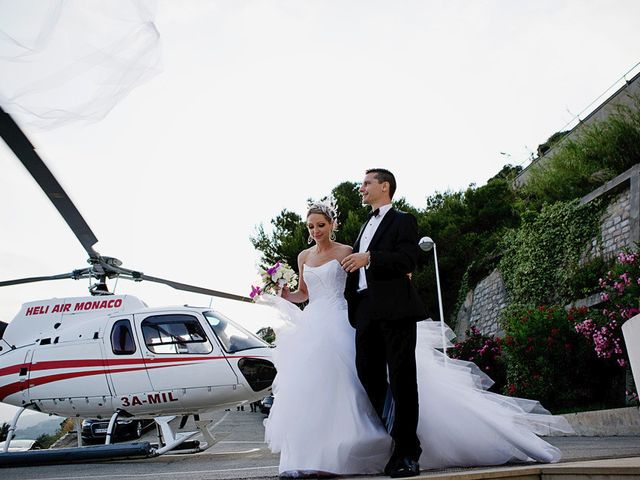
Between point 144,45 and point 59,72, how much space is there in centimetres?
50

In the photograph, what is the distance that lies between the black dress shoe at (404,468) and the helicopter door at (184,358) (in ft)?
18.1

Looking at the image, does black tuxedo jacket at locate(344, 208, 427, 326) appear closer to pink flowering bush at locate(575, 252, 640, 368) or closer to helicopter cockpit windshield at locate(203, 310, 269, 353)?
helicopter cockpit windshield at locate(203, 310, 269, 353)

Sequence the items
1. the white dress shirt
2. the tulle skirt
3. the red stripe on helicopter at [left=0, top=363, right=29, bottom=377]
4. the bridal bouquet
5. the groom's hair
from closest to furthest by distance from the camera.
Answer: the tulle skirt
the white dress shirt
the groom's hair
the bridal bouquet
the red stripe on helicopter at [left=0, top=363, right=29, bottom=377]

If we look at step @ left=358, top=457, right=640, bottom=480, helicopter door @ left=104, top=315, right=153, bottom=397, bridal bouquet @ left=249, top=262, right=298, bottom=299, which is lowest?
step @ left=358, top=457, right=640, bottom=480

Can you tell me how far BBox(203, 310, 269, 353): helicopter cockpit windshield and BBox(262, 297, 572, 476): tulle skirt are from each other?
465 centimetres

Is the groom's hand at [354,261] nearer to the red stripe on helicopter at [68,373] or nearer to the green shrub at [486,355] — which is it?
the red stripe on helicopter at [68,373]

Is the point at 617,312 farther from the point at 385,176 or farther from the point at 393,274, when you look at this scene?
the point at 393,274

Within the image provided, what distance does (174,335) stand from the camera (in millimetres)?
8594

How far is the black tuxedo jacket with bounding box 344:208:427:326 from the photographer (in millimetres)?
3451

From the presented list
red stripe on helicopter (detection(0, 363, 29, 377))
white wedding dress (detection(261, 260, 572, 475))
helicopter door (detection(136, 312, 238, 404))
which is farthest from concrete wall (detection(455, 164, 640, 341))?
red stripe on helicopter (detection(0, 363, 29, 377))

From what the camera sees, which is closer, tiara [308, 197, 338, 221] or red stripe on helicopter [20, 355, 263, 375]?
tiara [308, 197, 338, 221]

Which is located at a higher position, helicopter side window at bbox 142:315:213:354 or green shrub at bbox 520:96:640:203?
green shrub at bbox 520:96:640:203

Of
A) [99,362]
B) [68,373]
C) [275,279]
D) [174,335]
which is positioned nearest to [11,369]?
[68,373]

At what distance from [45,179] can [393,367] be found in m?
4.54
